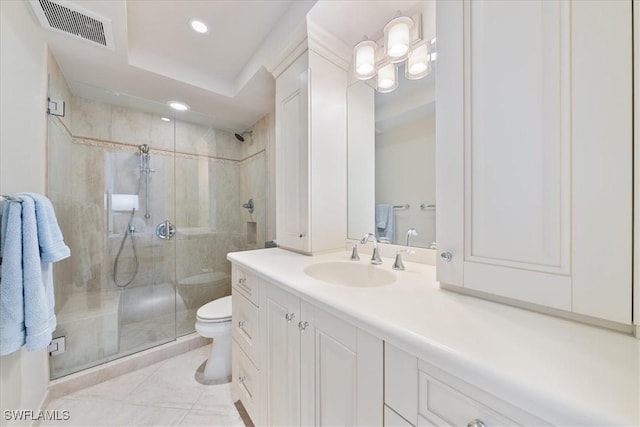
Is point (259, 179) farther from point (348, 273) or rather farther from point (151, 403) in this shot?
point (151, 403)

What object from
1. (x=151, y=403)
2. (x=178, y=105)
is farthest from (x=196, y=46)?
(x=151, y=403)

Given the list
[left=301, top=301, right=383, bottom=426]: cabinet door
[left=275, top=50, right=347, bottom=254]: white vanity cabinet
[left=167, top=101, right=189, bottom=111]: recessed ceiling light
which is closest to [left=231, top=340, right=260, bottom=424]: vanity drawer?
[left=301, top=301, right=383, bottom=426]: cabinet door

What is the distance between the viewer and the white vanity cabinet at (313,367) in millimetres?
624

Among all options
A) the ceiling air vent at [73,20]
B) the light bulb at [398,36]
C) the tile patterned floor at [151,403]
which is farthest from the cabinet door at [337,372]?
the ceiling air vent at [73,20]

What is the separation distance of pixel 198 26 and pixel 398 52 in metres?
1.24

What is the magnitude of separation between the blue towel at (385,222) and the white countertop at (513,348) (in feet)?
1.80

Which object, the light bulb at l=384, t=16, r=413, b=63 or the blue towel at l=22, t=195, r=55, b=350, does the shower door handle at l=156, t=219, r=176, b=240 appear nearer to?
the blue towel at l=22, t=195, r=55, b=350

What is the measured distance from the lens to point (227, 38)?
157 cm

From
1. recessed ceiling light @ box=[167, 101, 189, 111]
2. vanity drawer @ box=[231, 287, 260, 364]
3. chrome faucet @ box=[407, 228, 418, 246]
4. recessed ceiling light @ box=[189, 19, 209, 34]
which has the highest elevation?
recessed ceiling light @ box=[189, 19, 209, 34]

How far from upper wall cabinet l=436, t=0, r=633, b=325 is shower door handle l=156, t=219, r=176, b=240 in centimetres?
240

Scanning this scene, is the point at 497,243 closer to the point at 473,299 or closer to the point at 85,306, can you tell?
the point at 473,299

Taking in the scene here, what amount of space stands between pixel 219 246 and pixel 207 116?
1.35 meters

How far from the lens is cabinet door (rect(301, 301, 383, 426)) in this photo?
607mm

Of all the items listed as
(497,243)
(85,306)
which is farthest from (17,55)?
(497,243)
